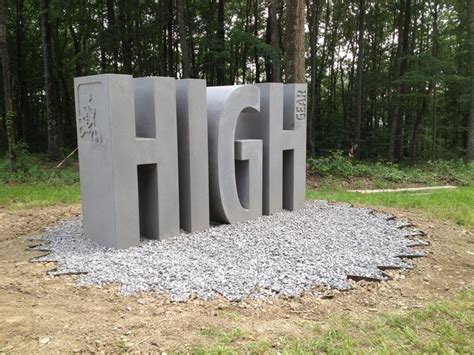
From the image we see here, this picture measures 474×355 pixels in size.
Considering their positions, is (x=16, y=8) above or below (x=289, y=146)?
above

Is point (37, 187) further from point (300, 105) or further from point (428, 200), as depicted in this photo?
point (428, 200)

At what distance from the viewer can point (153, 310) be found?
3080mm

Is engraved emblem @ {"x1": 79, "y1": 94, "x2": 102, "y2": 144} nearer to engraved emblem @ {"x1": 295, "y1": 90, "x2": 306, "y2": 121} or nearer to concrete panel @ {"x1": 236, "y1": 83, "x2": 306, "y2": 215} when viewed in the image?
concrete panel @ {"x1": 236, "y1": 83, "x2": 306, "y2": 215}

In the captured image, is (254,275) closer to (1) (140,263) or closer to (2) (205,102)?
(1) (140,263)

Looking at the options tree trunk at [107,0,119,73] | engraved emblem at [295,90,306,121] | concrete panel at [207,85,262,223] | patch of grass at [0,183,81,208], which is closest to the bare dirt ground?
concrete panel at [207,85,262,223]

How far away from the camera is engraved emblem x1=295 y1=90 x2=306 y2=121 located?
6156mm

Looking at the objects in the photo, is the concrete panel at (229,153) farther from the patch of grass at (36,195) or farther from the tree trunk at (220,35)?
the tree trunk at (220,35)

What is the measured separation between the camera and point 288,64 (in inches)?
356

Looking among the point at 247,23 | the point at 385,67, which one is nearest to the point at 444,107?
the point at 385,67

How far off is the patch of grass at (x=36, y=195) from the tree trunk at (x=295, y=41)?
5013 millimetres

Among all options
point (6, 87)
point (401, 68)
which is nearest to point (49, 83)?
point (6, 87)

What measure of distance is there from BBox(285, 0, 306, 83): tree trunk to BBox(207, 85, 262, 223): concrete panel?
364 cm

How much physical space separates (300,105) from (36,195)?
4923 mm

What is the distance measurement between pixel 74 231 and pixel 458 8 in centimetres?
1726
